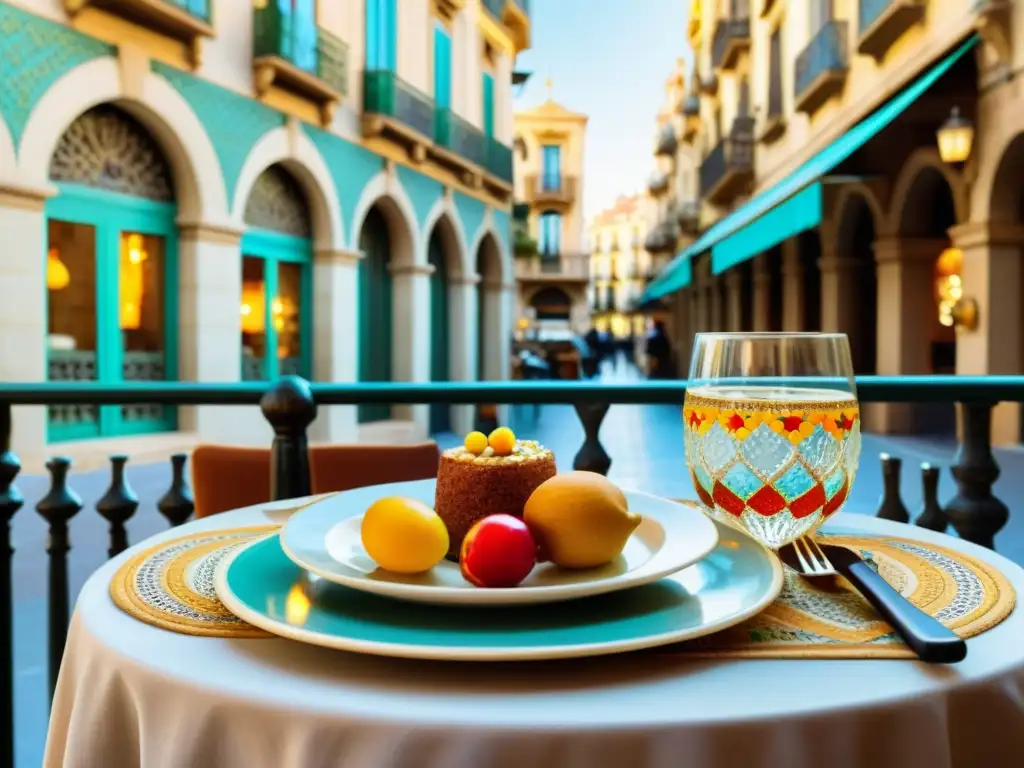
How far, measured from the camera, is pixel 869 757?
2.09 feet

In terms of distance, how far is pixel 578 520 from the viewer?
83 cm

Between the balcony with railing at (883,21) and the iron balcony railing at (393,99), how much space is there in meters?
6.20

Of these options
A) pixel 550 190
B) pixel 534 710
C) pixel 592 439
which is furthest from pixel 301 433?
pixel 550 190

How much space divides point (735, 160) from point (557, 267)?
25.0 m

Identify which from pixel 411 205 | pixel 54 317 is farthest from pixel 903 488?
pixel 411 205

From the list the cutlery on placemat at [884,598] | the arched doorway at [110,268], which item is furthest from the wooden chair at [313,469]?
the arched doorway at [110,268]

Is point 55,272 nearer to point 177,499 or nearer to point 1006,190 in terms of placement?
point 177,499

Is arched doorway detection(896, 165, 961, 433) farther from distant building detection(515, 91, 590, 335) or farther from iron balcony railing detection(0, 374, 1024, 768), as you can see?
distant building detection(515, 91, 590, 335)

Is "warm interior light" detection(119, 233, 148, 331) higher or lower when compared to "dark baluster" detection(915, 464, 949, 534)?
higher

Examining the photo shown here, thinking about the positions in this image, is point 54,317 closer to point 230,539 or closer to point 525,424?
point 525,424

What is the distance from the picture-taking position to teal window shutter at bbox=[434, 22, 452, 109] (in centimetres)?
1477

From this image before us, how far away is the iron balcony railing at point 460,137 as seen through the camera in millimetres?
14352

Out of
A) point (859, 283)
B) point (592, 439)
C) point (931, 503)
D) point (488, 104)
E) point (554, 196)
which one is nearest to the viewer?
point (931, 503)

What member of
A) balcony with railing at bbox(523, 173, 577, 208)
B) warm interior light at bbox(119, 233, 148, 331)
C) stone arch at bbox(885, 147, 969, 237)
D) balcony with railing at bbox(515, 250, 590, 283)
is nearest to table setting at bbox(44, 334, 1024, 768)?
warm interior light at bbox(119, 233, 148, 331)
